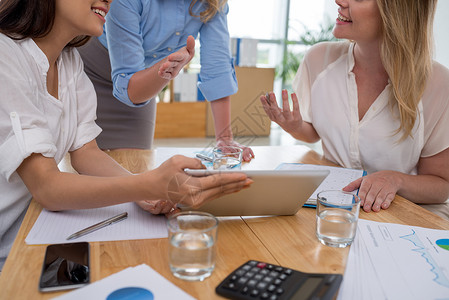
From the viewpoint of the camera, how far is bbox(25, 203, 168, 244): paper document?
800mm

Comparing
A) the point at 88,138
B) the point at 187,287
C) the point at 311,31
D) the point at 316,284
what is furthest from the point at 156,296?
the point at 311,31

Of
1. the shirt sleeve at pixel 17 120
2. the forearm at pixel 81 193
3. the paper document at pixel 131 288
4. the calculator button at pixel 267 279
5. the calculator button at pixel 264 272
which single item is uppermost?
the shirt sleeve at pixel 17 120

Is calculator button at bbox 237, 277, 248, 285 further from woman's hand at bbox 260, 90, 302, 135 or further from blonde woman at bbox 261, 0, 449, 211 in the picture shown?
woman's hand at bbox 260, 90, 302, 135

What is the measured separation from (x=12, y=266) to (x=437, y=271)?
2.41 ft

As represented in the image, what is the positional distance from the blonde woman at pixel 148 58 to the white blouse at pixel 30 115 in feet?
0.87

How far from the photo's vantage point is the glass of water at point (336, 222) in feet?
2.73

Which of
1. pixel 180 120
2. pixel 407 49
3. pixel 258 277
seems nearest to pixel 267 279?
pixel 258 277

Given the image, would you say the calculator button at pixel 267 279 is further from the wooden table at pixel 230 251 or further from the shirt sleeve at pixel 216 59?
the shirt sleeve at pixel 216 59

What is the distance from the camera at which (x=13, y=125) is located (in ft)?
2.85

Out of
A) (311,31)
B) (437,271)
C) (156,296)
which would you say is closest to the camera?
(156,296)

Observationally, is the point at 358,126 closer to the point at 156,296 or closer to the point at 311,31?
the point at 156,296

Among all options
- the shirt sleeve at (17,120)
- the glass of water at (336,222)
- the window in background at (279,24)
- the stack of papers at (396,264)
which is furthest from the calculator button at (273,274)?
the window in background at (279,24)

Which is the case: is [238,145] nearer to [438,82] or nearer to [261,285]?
[438,82]

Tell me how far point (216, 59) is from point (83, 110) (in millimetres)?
638
